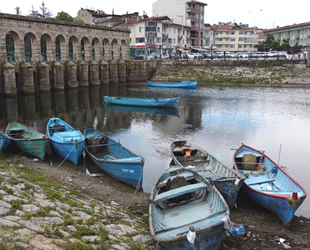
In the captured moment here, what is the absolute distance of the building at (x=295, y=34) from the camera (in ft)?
332

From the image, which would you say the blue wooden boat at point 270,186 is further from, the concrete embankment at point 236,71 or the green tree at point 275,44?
the green tree at point 275,44

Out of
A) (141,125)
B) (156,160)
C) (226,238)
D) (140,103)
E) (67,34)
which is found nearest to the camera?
(226,238)

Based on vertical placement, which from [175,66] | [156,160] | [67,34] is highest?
[67,34]

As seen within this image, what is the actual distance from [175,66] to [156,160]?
51.1 m

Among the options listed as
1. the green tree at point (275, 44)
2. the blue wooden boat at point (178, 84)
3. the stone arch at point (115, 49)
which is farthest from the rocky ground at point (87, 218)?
the green tree at point (275, 44)

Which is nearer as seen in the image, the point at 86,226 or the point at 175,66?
the point at 86,226

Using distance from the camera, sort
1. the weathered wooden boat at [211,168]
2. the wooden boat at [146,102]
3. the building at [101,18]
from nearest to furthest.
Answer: the weathered wooden boat at [211,168], the wooden boat at [146,102], the building at [101,18]

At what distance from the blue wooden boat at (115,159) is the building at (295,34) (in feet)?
299

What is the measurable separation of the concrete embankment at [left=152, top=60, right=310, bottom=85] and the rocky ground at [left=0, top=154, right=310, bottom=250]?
171ft

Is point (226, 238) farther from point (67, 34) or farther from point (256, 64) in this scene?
point (256, 64)

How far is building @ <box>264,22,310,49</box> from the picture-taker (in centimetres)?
10125

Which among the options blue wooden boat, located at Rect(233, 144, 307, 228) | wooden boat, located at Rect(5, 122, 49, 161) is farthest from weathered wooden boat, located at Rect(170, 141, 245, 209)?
wooden boat, located at Rect(5, 122, 49, 161)

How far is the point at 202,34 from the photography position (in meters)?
109

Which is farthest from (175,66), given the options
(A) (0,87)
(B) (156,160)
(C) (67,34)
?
(B) (156,160)
